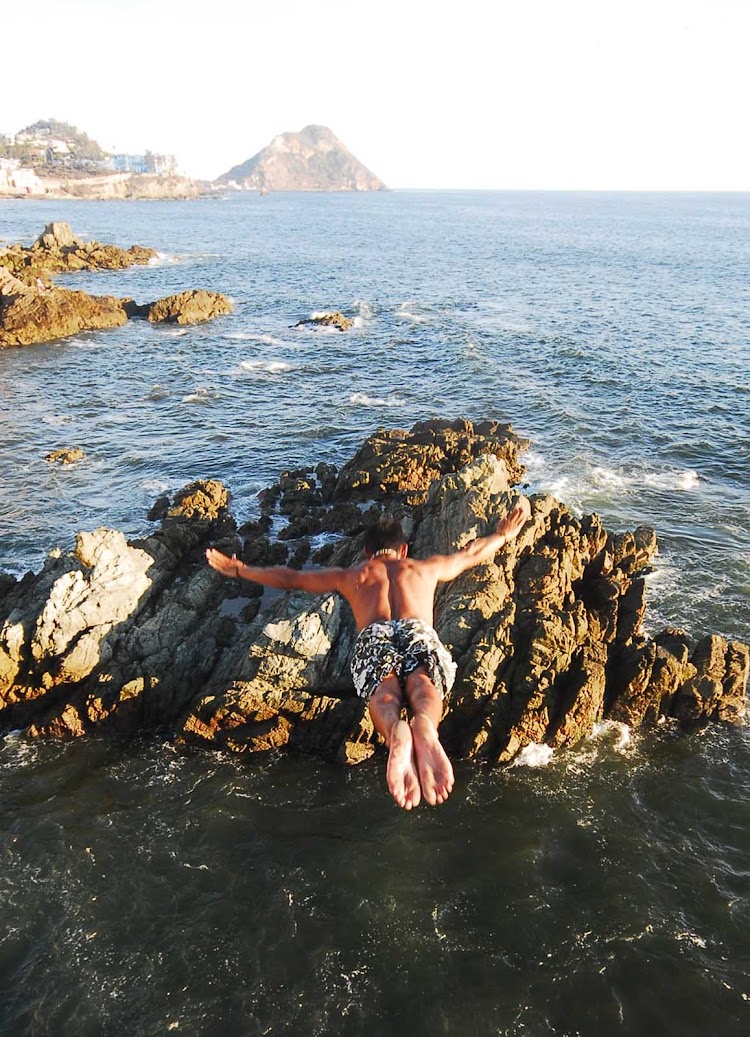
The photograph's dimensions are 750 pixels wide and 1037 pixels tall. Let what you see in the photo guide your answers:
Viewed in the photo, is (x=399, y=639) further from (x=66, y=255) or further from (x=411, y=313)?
(x=66, y=255)

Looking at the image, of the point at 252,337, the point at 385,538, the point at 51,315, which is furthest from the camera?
the point at 252,337

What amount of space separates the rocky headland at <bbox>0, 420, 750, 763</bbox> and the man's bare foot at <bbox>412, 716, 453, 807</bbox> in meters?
9.08

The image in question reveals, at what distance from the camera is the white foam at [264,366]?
161 feet

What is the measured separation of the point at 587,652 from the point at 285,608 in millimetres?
8162

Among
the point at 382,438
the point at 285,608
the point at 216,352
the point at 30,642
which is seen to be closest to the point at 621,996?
the point at 285,608

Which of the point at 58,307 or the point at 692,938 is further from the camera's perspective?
the point at 58,307

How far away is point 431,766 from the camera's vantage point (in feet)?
21.9

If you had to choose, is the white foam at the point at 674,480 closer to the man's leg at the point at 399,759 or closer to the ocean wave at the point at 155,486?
the ocean wave at the point at 155,486

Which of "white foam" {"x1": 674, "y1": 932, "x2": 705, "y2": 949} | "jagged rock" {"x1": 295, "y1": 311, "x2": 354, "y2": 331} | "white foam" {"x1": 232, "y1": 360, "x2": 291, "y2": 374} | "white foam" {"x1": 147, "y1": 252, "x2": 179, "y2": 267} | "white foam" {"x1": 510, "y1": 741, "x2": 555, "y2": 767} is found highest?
"white foam" {"x1": 147, "y1": 252, "x2": 179, "y2": 267}

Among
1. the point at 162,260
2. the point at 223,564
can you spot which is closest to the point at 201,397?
the point at 223,564

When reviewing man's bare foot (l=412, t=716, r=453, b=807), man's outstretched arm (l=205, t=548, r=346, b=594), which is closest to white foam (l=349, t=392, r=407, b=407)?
man's outstretched arm (l=205, t=548, r=346, b=594)

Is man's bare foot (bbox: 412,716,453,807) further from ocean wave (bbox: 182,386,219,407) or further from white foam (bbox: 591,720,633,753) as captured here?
ocean wave (bbox: 182,386,219,407)

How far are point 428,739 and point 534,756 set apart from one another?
998 cm

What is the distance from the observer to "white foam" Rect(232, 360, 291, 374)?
49.2 m
